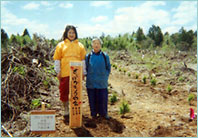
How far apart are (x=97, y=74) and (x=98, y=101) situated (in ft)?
1.63

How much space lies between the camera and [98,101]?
349 centimetres

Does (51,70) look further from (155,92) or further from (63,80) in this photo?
(155,92)

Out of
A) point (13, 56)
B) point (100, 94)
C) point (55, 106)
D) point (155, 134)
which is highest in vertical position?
point (13, 56)

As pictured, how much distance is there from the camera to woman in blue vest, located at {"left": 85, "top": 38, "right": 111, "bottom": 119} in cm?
332

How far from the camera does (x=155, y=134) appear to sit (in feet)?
10.2

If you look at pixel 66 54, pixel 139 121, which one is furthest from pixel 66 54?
pixel 139 121

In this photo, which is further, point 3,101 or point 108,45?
point 108,45

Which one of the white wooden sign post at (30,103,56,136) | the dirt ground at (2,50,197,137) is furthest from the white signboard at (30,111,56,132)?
the dirt ground at (2,50,197,137)

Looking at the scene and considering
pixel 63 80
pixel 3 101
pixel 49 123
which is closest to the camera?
pixel 49 123

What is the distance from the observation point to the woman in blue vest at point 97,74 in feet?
10.9

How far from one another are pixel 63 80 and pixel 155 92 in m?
3.60

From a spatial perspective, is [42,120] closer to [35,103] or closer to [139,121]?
[35,103]

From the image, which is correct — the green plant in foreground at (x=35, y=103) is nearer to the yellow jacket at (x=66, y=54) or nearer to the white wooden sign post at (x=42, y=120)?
the yellow jacket at (x=66, y=54)

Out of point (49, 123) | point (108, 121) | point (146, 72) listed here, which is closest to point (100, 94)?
point (108, 121)
